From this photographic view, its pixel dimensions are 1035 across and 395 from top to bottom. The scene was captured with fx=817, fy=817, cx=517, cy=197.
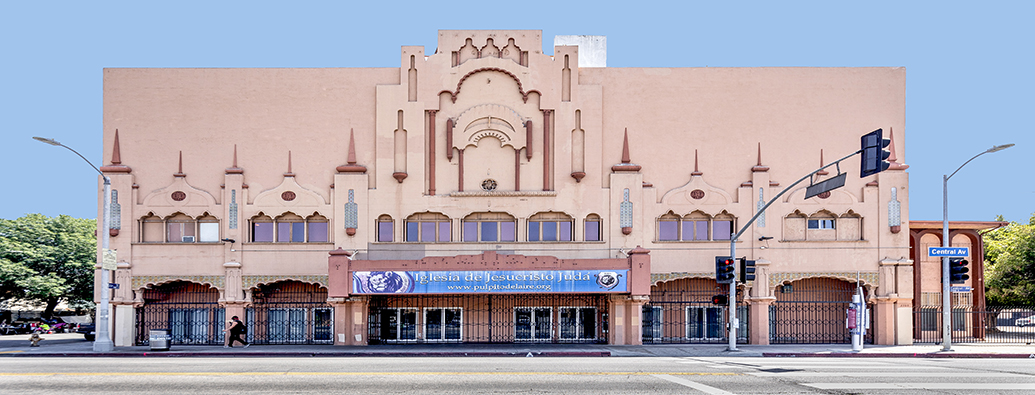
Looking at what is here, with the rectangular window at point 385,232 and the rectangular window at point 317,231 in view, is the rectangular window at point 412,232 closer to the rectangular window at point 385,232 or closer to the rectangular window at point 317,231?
the rectangular window at point 385,232

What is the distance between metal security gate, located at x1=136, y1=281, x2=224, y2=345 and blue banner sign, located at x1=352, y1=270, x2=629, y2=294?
670 centimetres

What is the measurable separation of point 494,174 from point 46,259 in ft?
105

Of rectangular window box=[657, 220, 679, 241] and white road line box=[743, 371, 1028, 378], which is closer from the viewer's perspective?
white road line box=[743, 371, 1028, 378]

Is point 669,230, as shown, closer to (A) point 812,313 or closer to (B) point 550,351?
(A) point 812,313

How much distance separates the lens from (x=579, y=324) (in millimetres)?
33031

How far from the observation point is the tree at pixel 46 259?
1854 inches

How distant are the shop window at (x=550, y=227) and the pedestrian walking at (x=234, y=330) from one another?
11.4 m

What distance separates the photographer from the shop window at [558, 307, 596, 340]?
3297 centimetres

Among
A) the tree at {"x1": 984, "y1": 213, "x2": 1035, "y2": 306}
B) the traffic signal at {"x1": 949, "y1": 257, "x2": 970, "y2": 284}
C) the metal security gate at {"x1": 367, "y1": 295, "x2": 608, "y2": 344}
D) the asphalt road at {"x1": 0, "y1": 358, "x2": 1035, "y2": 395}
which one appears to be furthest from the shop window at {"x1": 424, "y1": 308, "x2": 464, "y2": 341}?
the tree at {"x1": 984, "y1": 213, "x2": 1035, "y2": 306}

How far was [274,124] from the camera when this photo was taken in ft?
105

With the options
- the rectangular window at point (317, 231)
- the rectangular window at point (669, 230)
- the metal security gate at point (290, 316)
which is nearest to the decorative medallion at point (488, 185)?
the rectangular window at point (317, 231)

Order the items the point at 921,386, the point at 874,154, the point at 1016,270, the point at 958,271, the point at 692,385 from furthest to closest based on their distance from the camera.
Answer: the point at 1016,270 → the point at 958,271 → the point at 874,154 → the point at 692,385 → the point at 921,386

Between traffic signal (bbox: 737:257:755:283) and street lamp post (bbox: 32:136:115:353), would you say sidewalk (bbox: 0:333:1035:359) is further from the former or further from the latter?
traffic signal (bbox: 737:257:755:283)

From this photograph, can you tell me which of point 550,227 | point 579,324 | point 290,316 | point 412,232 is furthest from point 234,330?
point 579,324
